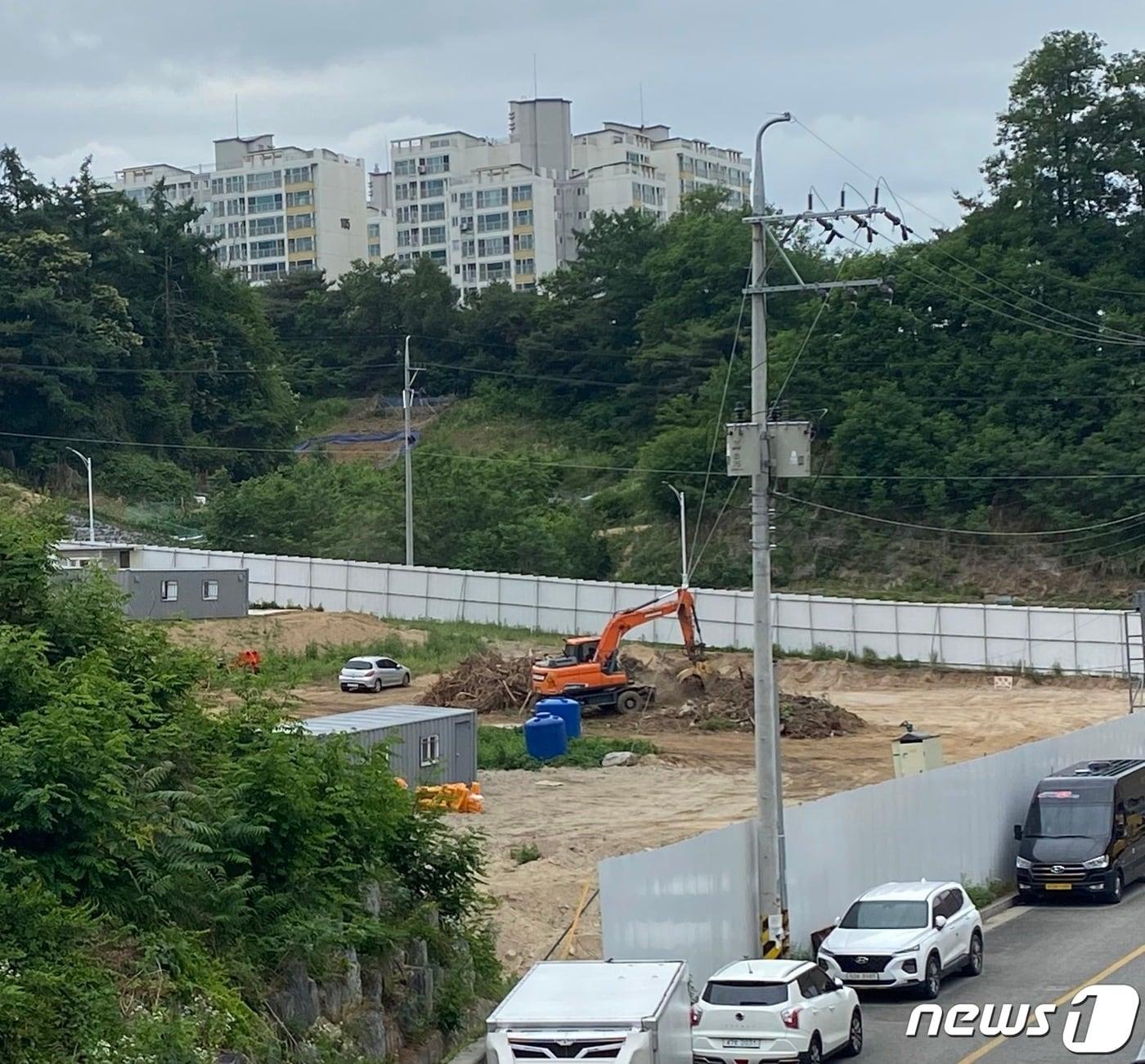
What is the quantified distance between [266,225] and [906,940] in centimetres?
14882

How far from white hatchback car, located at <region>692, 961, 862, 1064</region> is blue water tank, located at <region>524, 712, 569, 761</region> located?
2275 centimetres

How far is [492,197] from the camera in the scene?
522 feet

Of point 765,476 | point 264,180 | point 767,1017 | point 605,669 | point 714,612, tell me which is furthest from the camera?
point 264,180

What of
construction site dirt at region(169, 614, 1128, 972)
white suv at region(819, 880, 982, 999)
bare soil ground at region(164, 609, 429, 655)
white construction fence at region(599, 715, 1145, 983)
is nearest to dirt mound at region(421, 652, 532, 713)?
construction site dirt at region(169, 614, 1128, 972)

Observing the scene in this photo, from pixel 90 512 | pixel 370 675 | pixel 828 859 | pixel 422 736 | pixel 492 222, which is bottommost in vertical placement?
pixel 370 675

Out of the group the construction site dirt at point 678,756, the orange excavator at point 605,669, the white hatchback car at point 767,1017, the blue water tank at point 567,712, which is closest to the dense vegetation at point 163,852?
Result: the construction site dirt at point 678,756

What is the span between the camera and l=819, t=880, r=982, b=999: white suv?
76.4 ft

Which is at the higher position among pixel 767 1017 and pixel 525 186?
pixel 525 186

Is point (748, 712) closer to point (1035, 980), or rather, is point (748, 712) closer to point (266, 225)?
point (1035, 980)

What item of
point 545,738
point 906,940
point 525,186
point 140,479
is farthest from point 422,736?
point 525,186

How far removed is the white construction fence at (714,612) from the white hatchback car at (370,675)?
15172 mm

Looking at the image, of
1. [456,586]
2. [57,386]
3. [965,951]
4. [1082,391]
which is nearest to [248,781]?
[965,951]

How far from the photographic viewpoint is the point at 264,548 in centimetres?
8831

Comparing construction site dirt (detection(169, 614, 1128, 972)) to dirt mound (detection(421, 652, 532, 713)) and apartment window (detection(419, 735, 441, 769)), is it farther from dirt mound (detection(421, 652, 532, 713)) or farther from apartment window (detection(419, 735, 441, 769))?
apartment window (detection(419, 735, 441, 769))
